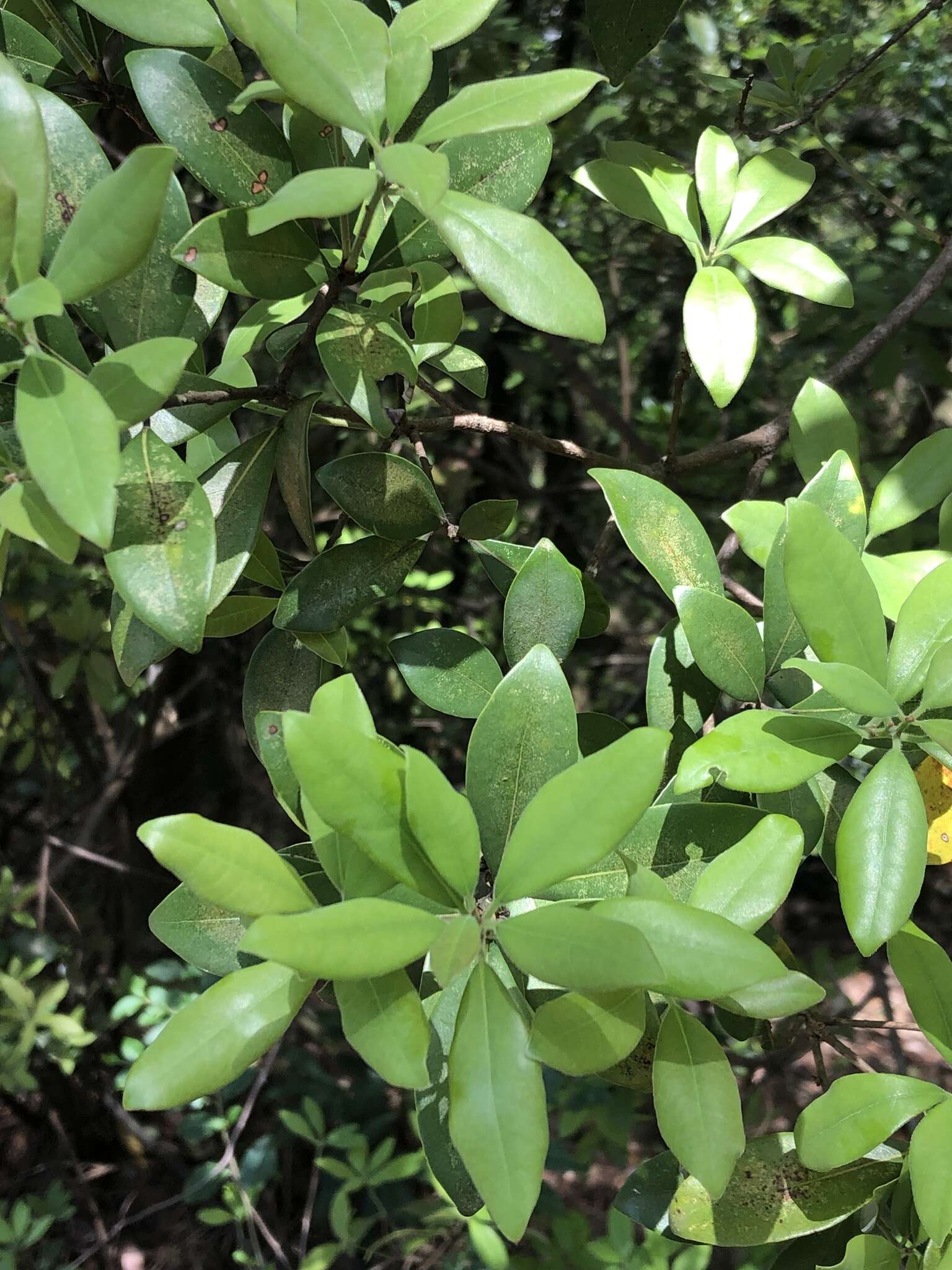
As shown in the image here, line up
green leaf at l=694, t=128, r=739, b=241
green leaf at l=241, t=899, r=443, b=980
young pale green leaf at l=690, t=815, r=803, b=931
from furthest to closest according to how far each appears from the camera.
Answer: green leaf at l=694, t=128, r=739, b=241 → young pale green leaf at l=690, t=815, r=803, b=931 → green leaf at l=241, t=899, r=443, b=980

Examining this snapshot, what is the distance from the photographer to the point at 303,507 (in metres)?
0.57

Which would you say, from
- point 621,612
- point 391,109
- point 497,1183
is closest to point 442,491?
point 621,612

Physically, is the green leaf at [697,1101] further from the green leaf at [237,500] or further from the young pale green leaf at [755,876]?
the green leaf at [237,500]

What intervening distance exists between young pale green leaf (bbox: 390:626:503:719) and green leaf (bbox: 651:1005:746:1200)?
0.24 m

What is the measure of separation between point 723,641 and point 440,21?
0.37 metres

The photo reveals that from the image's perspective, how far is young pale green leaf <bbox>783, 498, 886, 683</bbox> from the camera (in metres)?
0.48

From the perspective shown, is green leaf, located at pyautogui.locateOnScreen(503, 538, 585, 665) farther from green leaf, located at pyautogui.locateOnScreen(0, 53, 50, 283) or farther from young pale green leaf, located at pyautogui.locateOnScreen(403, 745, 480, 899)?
green leaf, located at pyautogui.locateOnScreen(0, 53, 50, 283)

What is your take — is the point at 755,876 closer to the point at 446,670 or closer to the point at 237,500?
the point at 446,670

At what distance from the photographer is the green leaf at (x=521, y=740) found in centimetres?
49

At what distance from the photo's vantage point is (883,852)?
1.57 feet

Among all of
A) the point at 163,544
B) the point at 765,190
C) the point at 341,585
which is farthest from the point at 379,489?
the point at 765,190

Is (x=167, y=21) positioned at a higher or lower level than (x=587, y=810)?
higher

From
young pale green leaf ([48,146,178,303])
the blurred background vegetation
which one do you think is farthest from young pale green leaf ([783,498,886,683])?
the blurred background vegetation

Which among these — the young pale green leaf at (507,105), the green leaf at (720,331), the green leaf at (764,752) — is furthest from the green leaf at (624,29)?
the green leaf at (764,752)
